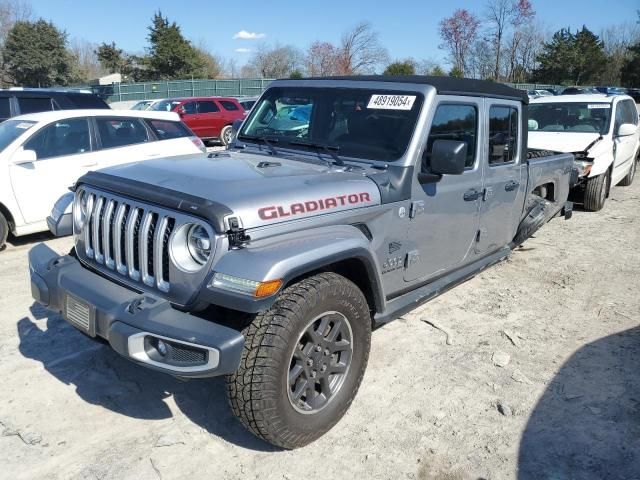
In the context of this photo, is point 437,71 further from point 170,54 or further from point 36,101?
point 36,101

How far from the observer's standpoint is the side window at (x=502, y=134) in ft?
14.4

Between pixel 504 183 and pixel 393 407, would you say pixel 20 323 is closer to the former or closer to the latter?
pixel 393 407

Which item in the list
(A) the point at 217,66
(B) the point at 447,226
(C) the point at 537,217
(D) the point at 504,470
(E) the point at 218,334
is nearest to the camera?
(E) the point at 218,334

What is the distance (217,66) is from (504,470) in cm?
6553

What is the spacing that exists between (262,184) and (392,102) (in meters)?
1.30

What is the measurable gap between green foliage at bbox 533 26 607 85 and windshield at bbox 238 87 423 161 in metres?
58.2

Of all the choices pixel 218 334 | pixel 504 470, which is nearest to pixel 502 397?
→ pixel 504 470

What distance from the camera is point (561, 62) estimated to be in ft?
179

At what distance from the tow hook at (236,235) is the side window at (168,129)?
19.1ft

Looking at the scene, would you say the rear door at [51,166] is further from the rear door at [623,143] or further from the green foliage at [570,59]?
the green foliage at [570,59]

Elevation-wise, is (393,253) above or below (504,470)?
above

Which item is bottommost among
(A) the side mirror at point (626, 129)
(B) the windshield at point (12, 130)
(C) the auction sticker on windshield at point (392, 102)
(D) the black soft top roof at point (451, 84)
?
(A) the side mirror at point (626, 129)

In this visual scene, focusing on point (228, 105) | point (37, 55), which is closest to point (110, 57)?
point (37, 55)

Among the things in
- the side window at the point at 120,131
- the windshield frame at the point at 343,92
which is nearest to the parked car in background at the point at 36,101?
the side window at the point at 120,131
